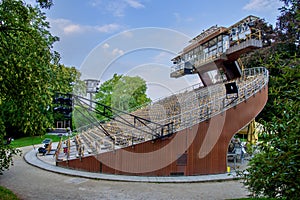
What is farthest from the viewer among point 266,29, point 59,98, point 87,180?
point 266,29

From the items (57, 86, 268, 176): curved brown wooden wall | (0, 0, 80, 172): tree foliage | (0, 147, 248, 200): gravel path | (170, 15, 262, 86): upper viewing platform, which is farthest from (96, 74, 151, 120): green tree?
(0, 0, 80, 172): tree foliage

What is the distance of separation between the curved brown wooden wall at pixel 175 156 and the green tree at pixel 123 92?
63.0 ft

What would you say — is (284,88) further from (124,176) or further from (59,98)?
(124,176)

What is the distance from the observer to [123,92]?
31.1m

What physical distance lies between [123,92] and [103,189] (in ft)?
78.0

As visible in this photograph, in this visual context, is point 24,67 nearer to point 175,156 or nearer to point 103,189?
point 103,189

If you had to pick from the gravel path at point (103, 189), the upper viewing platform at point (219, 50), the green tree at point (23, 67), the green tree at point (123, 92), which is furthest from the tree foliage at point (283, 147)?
the green tree at point (123, 92)

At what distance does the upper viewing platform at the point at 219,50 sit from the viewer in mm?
14320

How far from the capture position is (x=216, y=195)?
7395 mm

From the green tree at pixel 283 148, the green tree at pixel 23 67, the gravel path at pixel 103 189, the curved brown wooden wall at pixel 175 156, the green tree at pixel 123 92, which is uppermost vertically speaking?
the green tree at pixel 123 92

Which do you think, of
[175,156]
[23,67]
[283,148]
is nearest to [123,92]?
[175,156]

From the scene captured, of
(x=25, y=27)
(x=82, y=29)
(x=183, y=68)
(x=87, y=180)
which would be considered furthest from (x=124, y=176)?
(x=183, y=68)

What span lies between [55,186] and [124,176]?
105 inches

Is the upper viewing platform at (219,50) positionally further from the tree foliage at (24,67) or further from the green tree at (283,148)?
the tree foliage at (24,67)
